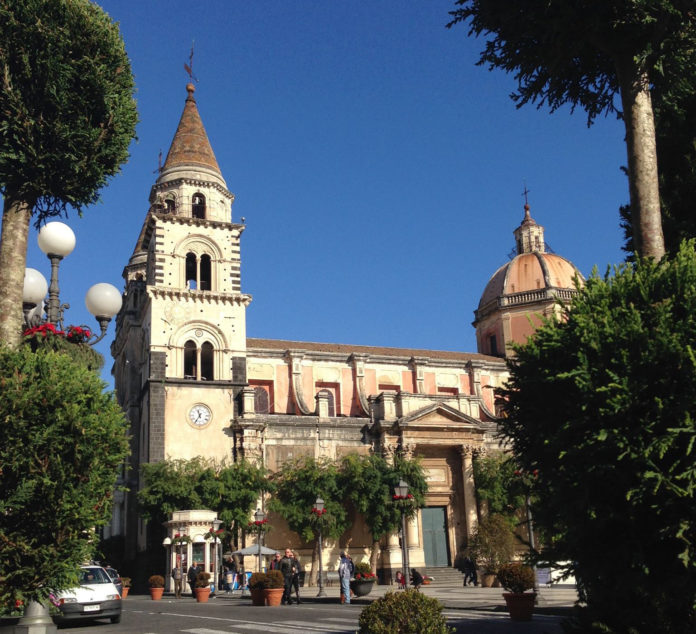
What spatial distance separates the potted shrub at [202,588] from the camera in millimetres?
26484

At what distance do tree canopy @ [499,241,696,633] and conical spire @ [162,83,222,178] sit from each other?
3518 cm

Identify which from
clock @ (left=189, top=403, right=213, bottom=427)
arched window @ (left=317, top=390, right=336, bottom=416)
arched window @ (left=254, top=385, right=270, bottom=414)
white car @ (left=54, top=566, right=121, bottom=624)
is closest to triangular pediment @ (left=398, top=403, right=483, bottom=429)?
arched window @ (left=317, top=390, right=336, bottom=416)

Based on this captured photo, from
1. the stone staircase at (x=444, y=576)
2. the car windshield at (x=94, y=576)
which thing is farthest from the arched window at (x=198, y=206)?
the car windshield at (x=94, y=576)

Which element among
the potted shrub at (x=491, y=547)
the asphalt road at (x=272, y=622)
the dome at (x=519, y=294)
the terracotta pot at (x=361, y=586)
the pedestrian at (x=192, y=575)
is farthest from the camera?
the dome at (x=519, y=294)

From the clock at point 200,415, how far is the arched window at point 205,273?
6.74 meters

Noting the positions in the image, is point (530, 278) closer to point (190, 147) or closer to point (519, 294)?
point (519, 294)

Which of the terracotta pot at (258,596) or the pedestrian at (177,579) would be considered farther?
the pedestrian at (177,579)

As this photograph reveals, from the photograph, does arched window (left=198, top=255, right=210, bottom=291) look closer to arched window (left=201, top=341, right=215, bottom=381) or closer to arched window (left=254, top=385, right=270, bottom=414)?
arched window (left=201, top=341, right=215, bottom=381)

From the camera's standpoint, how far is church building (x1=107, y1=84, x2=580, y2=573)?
38156mm

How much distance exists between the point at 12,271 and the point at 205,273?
2968cm

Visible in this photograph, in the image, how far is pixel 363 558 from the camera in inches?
1528

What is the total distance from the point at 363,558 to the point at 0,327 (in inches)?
1178

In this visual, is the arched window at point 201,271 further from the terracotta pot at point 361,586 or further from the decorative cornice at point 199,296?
the terracotta pot at point 361,586

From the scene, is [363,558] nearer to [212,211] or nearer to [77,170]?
[212,211]
